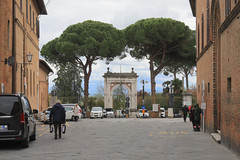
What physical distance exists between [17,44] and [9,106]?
53.1 feet

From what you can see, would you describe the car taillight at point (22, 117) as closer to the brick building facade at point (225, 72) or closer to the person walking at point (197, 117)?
the brick building facade at point (225, 72)

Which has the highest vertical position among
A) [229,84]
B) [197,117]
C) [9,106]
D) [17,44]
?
[17,44]

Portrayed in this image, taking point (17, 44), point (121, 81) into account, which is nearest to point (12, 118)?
→ point (17, 44)

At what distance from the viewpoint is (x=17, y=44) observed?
29.2 m

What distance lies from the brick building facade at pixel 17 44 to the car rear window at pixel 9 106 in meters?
8.02

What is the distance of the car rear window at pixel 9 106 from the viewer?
1362 centimetres

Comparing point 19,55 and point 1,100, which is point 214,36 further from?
point 19,55

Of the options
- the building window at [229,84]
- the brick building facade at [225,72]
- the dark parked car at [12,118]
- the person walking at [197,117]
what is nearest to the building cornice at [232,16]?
the brick building facade at [225,72]

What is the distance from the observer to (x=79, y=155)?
11914mm

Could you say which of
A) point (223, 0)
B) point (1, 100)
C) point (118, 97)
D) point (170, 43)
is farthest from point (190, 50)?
point (1, 100)

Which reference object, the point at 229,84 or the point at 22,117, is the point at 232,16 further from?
the point at 22,117

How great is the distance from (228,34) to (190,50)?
4659 centimetres

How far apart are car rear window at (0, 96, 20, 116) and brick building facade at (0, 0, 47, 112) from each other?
8.02 meters

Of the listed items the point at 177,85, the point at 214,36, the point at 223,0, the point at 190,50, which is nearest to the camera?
the point at 223,0
